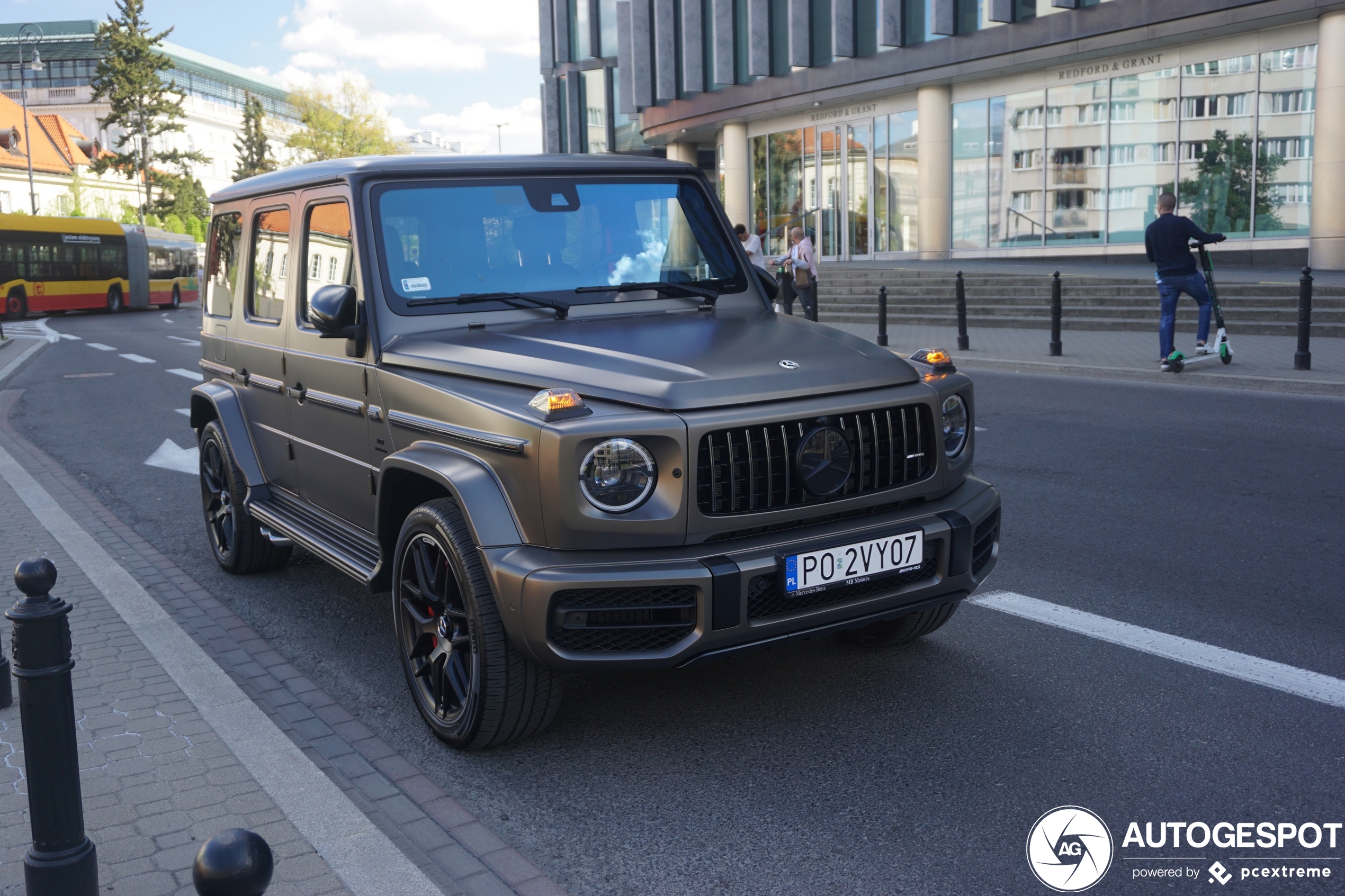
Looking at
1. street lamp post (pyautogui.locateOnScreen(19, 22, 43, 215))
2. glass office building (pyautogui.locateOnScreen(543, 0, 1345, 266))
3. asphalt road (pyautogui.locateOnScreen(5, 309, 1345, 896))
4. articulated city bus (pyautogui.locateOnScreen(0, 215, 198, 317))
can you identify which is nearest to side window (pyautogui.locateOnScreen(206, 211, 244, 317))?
asphalt road (pyautogui.locateOnScreen(5, 309, 1345, 896))

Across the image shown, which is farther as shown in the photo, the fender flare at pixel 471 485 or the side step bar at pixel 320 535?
the side step bar at pixel 320 535

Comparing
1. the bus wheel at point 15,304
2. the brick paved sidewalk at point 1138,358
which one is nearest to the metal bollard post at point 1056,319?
the brick paved sidewalk at point 1138,358

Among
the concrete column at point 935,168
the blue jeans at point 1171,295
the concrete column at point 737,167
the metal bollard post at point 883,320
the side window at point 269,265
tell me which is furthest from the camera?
the concrete column at point 737,167

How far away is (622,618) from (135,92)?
293 feet

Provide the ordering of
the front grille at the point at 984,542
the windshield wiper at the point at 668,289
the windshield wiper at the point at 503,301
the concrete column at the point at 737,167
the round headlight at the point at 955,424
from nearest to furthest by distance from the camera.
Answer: the front grille at the point at 984,542 → the round headlight at the point at 955,424 → the windshield wiper at the point at 503,301 → the windshield wiper at the point at 668,289 → the concrete column at the point at 737,167

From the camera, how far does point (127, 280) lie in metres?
46.6

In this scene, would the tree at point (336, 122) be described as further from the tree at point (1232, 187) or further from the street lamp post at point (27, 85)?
the tree at point (1232, 187)

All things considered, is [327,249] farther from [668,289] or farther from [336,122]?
[336,122]

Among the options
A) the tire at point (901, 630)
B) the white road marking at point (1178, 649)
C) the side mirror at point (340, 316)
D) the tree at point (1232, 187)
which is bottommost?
the white road marking at point (1178, 649)

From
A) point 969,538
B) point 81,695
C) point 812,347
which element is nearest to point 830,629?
point 969,538

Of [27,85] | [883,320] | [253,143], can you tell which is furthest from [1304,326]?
[27,85]

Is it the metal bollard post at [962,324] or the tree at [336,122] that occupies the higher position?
the tree at [336,122]

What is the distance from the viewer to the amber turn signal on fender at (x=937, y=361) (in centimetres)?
418

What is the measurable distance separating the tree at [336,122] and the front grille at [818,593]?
7713cm
